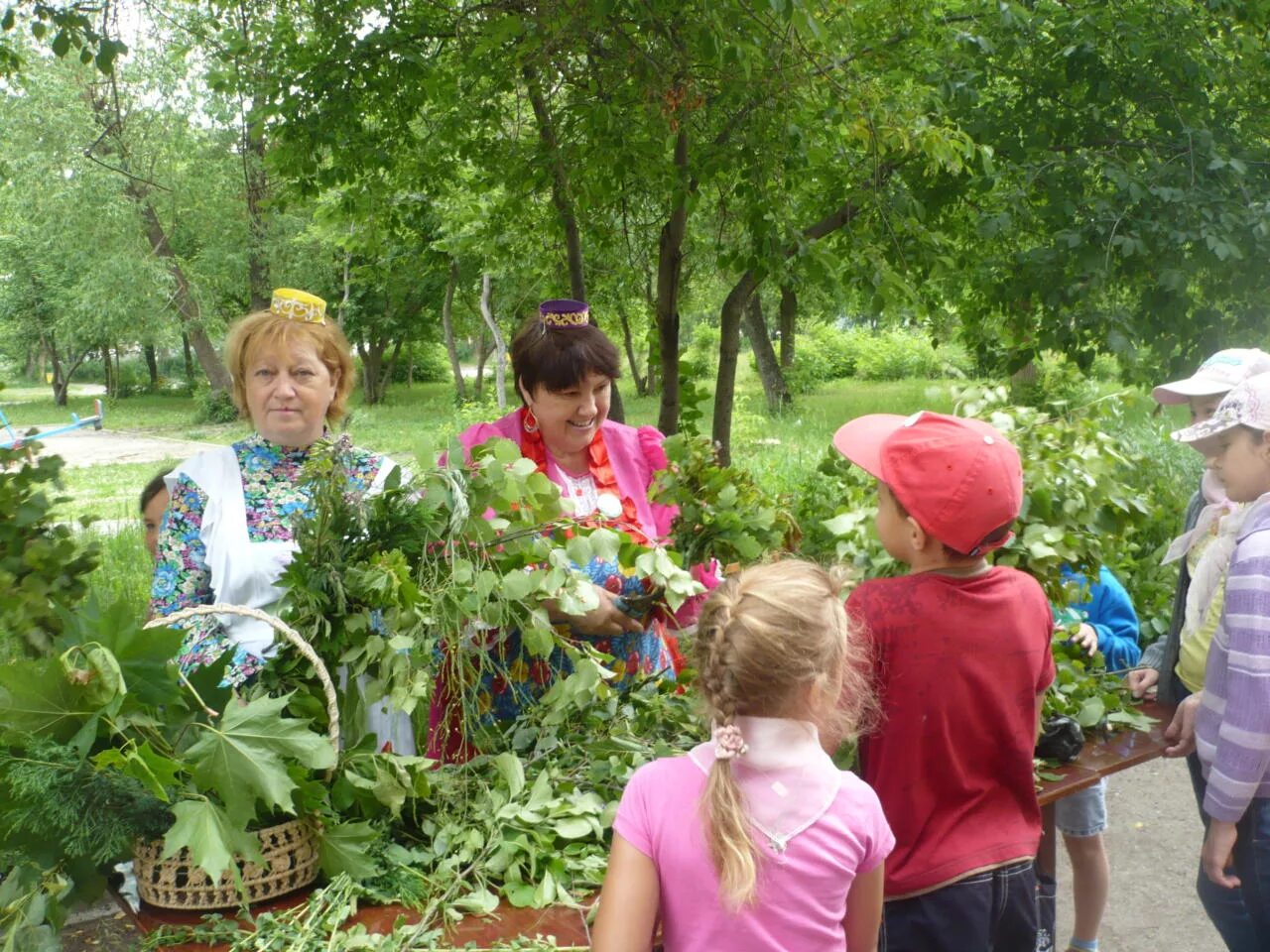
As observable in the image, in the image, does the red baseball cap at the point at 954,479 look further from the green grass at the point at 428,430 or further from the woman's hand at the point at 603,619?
the green grass at the point at 428,430

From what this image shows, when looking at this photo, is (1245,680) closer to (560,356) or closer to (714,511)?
(714,511)

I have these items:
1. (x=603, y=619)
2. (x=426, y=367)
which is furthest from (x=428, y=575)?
(x=426, y=367)

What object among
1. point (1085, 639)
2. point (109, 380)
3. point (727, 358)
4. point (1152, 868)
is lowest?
point (1152, 868)

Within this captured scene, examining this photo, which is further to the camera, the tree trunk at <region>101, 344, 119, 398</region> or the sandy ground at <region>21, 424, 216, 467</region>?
the tree trunk at <region>101, 344, 119, 398</region>

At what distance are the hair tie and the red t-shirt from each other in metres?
0.49

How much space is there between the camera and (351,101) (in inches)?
200

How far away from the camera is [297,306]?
2.62 meters

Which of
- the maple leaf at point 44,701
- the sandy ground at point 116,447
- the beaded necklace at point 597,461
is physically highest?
the beaded necklace at point 597,461

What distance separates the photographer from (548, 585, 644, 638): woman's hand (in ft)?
7.99

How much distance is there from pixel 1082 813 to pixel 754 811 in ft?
6.78

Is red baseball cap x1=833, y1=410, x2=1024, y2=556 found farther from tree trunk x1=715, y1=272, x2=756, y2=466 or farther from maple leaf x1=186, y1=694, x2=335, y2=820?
tree trunk x1=715, y1=272, x2=756, y2=466

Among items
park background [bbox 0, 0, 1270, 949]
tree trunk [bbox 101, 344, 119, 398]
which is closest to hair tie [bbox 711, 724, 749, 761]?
park background [bbox 0, 0, 1270, 949]

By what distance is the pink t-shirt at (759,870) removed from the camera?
59.2 inches

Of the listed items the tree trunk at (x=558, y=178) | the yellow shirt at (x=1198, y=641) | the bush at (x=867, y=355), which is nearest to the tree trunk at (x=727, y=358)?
the tree trunk at (x=558, y=178)
